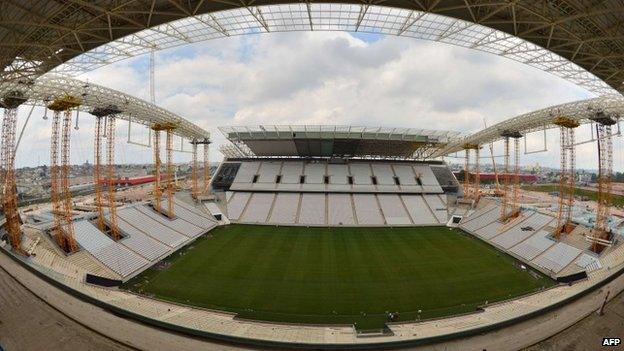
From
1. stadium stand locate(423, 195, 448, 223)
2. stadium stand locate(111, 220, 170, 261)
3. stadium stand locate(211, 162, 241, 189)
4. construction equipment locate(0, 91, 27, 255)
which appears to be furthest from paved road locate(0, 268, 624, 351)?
stadium stand locate(211, 162, 241, 189)

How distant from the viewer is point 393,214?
47.6 m

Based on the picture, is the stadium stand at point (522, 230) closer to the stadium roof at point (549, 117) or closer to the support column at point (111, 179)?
the stadium roof at point (549, 117)

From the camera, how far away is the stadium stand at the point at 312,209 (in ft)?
149

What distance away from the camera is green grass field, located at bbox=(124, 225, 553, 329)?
21125 millimetres

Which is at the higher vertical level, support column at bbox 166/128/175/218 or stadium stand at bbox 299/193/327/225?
support column at bbox 166/128/175/218

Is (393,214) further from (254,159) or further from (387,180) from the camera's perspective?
(254,159)

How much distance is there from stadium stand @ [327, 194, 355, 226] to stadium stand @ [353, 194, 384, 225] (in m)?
1.04

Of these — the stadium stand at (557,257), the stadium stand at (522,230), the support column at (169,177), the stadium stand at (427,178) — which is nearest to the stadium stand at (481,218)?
the stadium stand at (522,230)

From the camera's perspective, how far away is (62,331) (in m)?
16.1

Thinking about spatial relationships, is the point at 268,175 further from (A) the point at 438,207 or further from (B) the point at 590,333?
(B) the point at 590,333

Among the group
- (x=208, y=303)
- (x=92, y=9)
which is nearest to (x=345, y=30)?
(x=92, y=9)

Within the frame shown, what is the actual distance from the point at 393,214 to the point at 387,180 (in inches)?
365

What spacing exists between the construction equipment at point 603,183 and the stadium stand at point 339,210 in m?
25.5

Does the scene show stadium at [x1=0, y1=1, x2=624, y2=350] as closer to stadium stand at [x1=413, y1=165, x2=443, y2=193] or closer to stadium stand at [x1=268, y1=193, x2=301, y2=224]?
stadium stand at [x1=268, y1=193, x2=301, y2=224]
